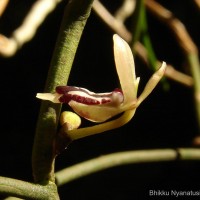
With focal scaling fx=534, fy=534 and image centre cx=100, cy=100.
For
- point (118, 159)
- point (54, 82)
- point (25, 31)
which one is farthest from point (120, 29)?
point (54, 82)

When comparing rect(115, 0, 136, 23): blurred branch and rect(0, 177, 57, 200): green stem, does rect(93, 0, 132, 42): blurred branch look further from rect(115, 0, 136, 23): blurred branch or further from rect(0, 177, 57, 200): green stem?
rect(0, 177, 57, 200): green stem

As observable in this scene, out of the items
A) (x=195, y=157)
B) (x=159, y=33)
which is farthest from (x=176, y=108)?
(x=195, y=157)

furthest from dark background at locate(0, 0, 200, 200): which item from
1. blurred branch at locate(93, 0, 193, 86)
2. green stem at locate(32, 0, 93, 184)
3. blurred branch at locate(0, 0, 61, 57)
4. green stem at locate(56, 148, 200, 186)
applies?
green stem at locate(32, 0, 93, 184)

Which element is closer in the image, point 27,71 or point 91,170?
point 91,170

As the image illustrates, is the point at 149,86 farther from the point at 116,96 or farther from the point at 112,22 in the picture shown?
the point at 112,22

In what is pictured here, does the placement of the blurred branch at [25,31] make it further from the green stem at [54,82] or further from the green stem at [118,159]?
the green stem at [54,82]

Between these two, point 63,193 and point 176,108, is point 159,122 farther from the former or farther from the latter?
point 63,193

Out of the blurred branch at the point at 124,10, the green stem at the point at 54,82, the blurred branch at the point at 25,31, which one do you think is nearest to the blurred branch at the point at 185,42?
the blurred branch at the point at 124,10
